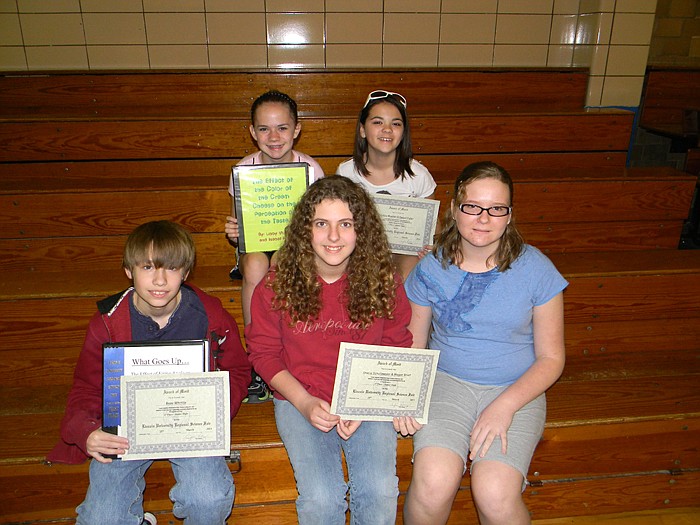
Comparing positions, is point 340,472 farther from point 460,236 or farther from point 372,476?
point 460,236

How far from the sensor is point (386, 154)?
7.11 feet

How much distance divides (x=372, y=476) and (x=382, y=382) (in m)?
0.25

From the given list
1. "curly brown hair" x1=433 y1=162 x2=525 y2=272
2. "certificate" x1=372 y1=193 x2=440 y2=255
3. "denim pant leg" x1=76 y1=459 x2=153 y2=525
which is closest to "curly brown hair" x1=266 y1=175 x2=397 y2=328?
"curly brown hair" x1=433 y1=162 x2=525 y2=272

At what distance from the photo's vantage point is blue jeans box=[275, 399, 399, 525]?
1.37 m

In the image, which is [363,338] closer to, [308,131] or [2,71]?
[308,131]

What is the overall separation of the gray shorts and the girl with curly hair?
0.09m

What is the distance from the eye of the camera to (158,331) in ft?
4.86

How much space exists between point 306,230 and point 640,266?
150 cm

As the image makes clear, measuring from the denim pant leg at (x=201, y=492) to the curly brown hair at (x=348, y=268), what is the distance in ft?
1.54

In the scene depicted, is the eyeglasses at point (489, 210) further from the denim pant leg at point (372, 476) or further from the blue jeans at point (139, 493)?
the blue jeans at point (139, 493)

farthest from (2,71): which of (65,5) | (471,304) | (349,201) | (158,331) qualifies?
(471,304)

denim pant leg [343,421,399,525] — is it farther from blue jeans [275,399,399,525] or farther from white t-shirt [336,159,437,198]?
white t-shirt [336,159,437,198]

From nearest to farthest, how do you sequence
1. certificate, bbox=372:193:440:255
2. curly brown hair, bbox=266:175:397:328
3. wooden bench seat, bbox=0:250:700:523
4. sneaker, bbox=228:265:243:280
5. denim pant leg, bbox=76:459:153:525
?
1. denim pant leg, bbox=76:459:153:525
2. curly brown hair, bbox=266:175:397:328
3. wooden bench seat, bbox=0:250:700:523
4. certificate, bbox=372:193:440:255
5. sneaker, bbox=228:265:243:280

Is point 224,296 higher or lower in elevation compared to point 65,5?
lower
